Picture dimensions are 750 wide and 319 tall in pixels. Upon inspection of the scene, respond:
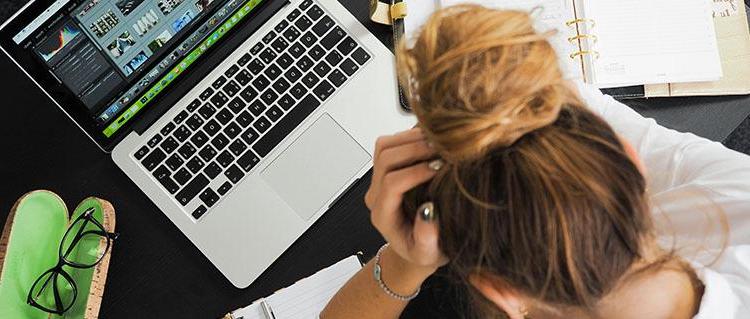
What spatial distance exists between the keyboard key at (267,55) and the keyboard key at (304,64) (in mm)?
33

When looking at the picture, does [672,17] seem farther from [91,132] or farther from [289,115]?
[91,132]

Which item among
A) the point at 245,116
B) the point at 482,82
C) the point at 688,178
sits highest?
the point at 482,82

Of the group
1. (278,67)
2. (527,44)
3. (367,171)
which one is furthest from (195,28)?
(527,44)

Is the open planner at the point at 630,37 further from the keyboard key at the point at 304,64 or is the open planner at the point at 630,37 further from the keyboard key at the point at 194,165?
the keyboard key at the point at 194,165

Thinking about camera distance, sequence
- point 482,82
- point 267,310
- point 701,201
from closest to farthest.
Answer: point 482,82 → point 701,201 → point 267,310

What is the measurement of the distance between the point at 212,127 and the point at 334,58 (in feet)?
0.58

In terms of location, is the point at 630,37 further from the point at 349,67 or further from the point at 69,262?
the point at 69,262

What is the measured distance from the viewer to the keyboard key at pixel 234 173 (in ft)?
2.73

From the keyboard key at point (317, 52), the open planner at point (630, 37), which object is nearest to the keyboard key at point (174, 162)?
the keyboard key at point (317, 52)

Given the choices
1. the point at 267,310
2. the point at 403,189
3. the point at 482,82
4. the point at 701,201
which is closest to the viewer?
the point at 482,82

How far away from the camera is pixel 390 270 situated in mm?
708

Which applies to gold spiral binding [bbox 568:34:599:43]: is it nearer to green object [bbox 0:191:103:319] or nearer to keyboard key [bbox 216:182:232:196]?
keyboard key [bbox 216:182:232:196]

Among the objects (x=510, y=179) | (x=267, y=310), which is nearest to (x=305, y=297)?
(x=267, y=310)

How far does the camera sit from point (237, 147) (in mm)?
840
